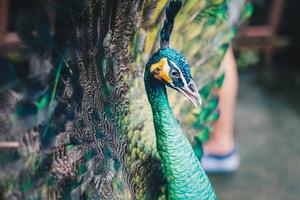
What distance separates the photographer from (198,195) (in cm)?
178

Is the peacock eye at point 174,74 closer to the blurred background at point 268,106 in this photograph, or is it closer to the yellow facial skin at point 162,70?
the yellow facial skin at point 162,70

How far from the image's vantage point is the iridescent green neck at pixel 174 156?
173cm

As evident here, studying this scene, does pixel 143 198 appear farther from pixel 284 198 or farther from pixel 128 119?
pixel 284 198

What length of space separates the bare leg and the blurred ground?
140 mm

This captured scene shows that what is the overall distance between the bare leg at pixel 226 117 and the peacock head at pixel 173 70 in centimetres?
137

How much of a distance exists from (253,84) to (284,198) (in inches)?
52.6

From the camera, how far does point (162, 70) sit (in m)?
1.62

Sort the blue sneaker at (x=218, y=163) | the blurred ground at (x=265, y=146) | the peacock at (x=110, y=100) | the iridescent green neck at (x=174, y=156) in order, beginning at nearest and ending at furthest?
the peacock at (x=110, y=100)
the iridescent green neck at (x=174, y=156)
the blurred ground at (x=265, y=146)
the blue sneaker at (x=218, y=163)

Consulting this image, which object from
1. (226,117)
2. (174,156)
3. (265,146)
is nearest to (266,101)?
(265,146)

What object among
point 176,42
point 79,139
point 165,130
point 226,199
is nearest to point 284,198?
point 226,199

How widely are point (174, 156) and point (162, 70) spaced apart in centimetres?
26

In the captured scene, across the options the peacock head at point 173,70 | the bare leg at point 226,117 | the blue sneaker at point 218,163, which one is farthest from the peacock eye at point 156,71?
the blue sneaker at point 218,163

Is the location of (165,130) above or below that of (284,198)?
above

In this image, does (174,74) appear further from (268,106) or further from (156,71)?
(268,106)
